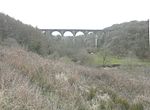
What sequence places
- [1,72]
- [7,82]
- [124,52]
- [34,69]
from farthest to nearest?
[124,52] → [34,69] → [1,72] → [7,82]

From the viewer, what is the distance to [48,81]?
17.9ft

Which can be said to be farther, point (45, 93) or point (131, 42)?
point (131, 42)

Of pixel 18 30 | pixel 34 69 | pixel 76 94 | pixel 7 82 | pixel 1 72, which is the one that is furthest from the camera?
pixel 18 30

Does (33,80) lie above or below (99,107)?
above

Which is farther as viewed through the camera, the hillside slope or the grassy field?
the hillside slope

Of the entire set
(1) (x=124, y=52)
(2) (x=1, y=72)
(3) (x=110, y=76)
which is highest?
(2) (x=1, y=72)

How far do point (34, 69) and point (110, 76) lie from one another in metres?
3.98

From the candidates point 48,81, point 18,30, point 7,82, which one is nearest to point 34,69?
point 48,81

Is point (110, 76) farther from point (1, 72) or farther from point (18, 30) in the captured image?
point (18, 30)

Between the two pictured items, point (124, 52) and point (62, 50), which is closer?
point (62, 50)

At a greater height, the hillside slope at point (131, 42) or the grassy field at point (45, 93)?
the grassy field at point (45, 93)

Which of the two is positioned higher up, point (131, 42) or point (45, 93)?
point (45, 93)

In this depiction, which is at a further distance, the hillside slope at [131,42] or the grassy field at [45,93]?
the hillside slope at [131,42]

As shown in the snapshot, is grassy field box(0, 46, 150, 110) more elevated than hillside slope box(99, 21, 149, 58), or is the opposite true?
grassy field box(0, 46, 150, 110)
